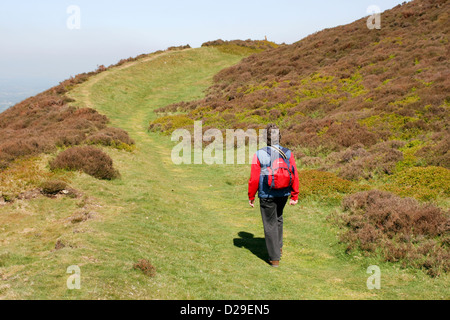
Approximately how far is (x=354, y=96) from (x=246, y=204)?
16343 mm

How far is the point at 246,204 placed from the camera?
1288 cm

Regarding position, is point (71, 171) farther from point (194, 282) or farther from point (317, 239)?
point (317, 239)

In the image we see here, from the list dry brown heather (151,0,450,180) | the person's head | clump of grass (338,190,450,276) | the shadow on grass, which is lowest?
the shadow on grass

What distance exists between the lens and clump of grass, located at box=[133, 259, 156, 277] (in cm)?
609

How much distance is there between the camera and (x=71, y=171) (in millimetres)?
12633

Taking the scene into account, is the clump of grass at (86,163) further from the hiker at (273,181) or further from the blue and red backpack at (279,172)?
the blue and red backpack at (279,172)

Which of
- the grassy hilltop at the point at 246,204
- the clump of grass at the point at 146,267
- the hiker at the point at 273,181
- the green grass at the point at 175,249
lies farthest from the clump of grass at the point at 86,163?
the hiker at the point at 273,181

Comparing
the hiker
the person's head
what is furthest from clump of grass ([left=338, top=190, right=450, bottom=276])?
the person's head

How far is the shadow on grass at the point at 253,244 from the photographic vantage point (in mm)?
8330

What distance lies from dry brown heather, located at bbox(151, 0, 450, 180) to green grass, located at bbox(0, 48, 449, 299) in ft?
17.3

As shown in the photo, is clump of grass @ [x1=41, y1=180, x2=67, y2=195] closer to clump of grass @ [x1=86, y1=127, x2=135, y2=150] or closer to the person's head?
the person's head

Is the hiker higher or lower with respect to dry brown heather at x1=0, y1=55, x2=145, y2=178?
lower

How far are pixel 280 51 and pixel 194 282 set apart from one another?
46815mm

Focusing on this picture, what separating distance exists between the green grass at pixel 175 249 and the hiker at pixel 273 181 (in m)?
0.81
